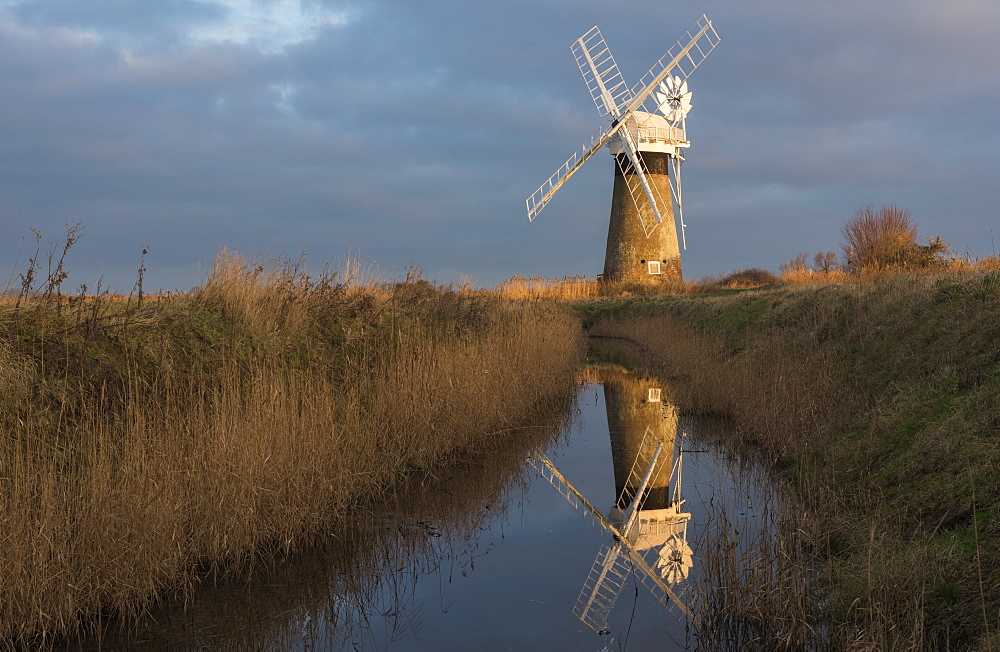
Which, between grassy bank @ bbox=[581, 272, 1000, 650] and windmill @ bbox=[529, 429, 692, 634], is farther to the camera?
windmill @ bbox=[529, 429, 692, 634]

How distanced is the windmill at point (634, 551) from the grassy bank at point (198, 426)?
204cm

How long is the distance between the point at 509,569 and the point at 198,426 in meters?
2.59

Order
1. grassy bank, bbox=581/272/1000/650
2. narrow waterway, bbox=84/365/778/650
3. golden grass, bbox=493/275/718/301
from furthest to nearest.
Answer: golden grass, bbox=493/275/718/301 < narrow waterway, bbox=84/365/778/650 < grassy bank, bbox=581/272/1000/650

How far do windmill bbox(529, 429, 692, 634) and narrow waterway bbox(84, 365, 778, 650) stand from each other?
2 centimetres

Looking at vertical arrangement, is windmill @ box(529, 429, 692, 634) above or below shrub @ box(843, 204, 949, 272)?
below

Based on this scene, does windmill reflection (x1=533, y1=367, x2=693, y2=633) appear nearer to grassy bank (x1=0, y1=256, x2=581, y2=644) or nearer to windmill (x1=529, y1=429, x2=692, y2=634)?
windmill (x1=529, y1=429, x2=692, y2=634)

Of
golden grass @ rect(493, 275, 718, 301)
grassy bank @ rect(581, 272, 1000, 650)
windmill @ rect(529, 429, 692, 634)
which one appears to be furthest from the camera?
golden grass @ rect(493, 275, 718, 301)

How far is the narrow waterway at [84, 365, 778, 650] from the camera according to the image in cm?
419

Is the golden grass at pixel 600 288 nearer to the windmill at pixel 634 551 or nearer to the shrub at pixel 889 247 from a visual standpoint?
the shrub at pixel 889 247

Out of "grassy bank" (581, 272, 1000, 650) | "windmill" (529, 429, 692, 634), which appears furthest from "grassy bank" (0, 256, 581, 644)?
"grassy bank" (581, 272, 1000, 650)

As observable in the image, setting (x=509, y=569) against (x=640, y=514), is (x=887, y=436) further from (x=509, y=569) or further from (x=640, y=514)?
(x=509, y=569)

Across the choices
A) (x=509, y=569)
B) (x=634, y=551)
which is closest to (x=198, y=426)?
(x=509, y=569)

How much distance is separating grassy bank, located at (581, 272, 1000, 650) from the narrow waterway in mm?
532

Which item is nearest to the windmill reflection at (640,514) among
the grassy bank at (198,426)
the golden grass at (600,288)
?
the grassy bank at (198,426)
